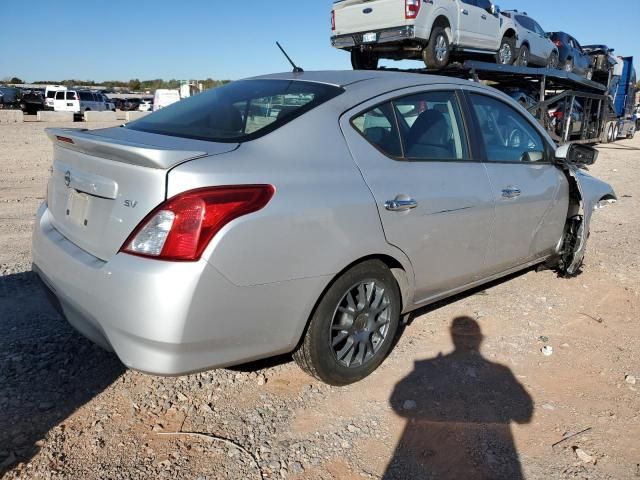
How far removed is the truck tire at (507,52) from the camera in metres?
12.1

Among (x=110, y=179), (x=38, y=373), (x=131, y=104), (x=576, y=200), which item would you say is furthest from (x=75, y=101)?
(x=110, y=179)

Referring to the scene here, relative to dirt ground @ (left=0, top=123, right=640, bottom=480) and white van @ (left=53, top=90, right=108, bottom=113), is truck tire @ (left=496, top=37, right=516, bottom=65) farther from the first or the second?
white van @ (left=53, top=90, right=108, bottom=113)

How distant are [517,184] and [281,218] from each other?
2.12 meters

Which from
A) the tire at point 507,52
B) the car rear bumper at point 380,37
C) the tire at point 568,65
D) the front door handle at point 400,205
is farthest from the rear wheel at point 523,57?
the front door handle at point 400,205

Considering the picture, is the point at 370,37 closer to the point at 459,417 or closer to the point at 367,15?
the point at 367,15

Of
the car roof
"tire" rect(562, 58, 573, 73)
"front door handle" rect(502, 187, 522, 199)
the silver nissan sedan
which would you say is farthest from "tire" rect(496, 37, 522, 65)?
the car roof

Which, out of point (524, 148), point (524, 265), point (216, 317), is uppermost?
point (524, 148)

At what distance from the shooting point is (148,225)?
7.20ft

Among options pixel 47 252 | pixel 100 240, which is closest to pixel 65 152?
pixel 47 252

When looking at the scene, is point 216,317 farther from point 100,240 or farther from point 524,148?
point 524,148

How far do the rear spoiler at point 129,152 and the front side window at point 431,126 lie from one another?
1.33 meters

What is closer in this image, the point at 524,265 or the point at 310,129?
the point at 310,129

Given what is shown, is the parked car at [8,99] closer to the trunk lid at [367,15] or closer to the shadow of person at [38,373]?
the trunk lid at [367,15]

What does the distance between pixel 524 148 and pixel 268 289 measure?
8.65 feet
